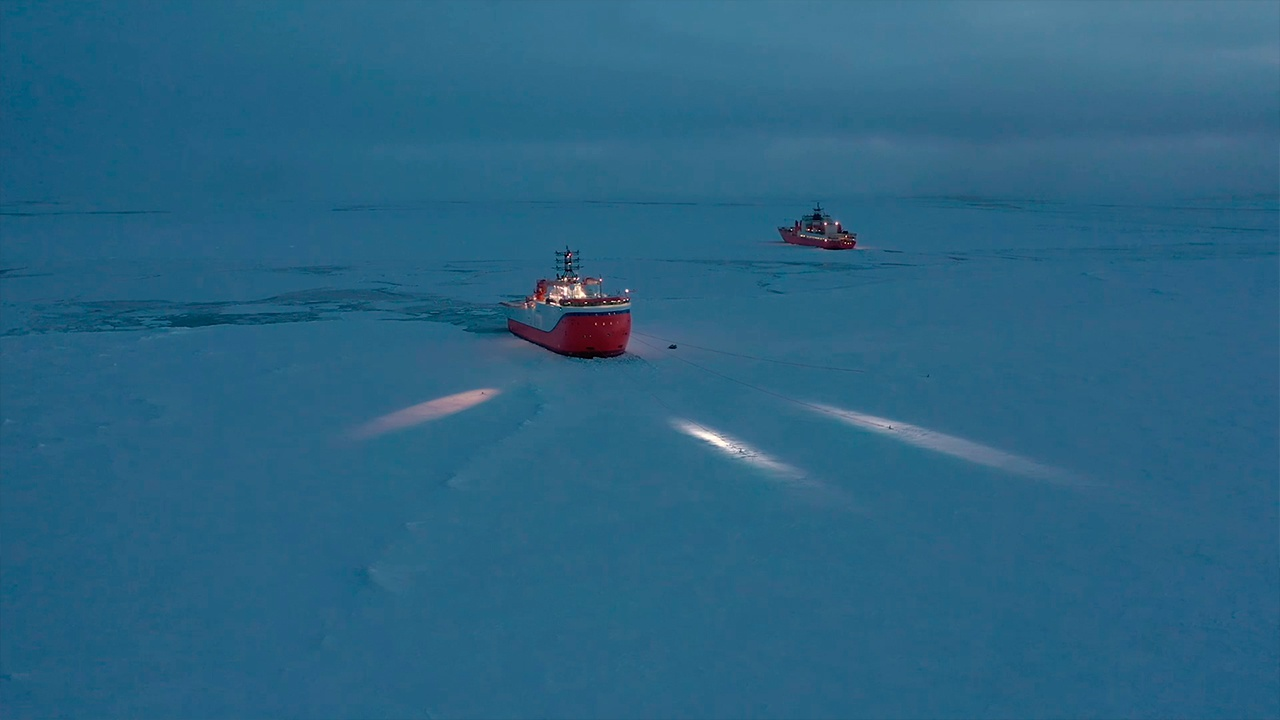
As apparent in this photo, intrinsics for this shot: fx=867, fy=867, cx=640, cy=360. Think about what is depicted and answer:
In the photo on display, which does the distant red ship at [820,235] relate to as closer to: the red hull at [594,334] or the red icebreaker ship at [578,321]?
the red icebreaker ship at [578,321]

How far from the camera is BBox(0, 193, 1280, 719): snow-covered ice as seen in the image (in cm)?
677

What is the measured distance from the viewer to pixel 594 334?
18406mm

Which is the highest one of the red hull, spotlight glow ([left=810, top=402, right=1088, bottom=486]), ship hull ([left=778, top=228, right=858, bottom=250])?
ship hull ([left=778, top=228, right=858, bottom=250])

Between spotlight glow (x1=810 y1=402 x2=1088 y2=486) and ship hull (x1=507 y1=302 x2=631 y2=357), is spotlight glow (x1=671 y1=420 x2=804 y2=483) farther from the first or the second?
ship hull (x1=507 y1=302 x2=631 y2=357)

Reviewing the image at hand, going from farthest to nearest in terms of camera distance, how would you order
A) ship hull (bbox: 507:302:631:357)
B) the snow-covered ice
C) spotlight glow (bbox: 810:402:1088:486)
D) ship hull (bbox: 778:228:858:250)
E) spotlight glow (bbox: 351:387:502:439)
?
ship hull (bbox: 778:228:858:250), ship hull (bbox: 507:302:631:357), spotlight glow (bbox: 351:387:502:439), spotlight glow (bbox: 810:402:1088:486), the snow-covered ice

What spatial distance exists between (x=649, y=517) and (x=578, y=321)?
9.20m

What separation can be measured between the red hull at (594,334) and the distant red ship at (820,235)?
2635 centimetres

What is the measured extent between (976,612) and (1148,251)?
3572 centimetres

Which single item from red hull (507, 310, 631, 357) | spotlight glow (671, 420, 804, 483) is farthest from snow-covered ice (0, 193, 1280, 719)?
red hull (507, 310, 631, 357)

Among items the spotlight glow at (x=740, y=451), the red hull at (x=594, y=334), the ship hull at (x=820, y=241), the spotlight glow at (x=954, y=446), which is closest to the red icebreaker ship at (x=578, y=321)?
the red hull at (x=594, y=334)

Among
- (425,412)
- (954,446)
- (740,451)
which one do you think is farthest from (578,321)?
(954,446)

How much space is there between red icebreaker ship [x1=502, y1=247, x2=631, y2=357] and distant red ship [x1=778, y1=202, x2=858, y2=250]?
→ 2543cm

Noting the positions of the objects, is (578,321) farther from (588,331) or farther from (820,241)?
(820,241)

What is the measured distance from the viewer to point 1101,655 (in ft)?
23.0
